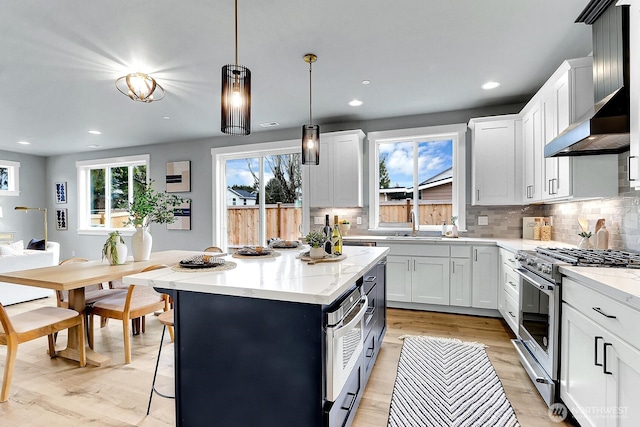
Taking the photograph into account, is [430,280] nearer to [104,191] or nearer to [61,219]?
[104,191]

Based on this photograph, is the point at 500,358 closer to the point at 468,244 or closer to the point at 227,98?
the point at 468,244

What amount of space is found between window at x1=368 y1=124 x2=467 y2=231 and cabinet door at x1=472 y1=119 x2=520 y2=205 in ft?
1.07

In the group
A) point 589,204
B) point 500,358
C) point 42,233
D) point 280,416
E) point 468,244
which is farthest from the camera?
point 42,233

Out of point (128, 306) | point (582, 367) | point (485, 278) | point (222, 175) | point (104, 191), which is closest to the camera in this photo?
point (582, 367)

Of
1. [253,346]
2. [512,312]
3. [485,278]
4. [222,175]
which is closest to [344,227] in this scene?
[485,278]

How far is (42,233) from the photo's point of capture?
7176mm

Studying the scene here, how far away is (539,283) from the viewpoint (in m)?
2.08

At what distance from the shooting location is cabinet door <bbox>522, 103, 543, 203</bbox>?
10.4 ft

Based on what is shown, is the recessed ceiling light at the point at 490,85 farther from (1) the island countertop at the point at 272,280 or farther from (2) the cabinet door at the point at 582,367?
(1) the island countertop at the point at 272,280

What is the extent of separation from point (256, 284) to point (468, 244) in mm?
2994

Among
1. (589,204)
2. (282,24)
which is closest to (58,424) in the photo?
(282,24)

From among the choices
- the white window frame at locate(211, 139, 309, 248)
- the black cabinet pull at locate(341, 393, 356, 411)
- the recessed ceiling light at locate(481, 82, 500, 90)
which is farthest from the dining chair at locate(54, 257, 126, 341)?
the recessed ceiling light at locate(481, 82, 500, 90)

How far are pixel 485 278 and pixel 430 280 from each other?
0.59 meters

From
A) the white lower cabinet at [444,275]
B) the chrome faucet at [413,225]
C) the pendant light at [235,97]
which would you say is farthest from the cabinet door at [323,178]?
the pendant light at [235,97]
